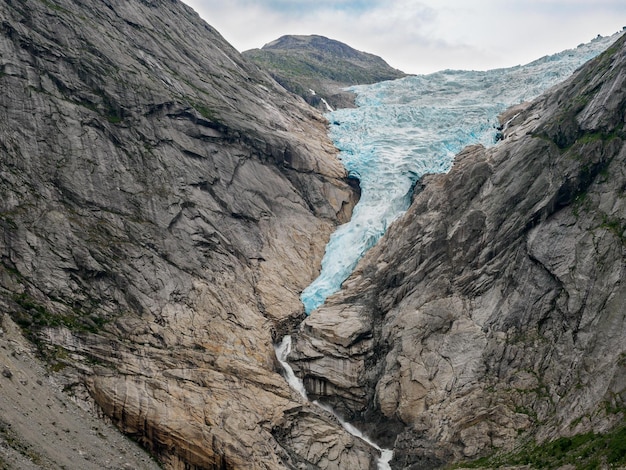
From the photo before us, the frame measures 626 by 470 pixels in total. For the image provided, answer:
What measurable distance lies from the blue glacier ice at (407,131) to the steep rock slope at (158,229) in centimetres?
256

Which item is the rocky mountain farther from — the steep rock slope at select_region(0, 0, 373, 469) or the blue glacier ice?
the steep rock slope at select_region(0, 0, 373, 469)

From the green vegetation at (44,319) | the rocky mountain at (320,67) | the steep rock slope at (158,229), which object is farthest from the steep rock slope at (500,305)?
the rocky mountain at (320,67)

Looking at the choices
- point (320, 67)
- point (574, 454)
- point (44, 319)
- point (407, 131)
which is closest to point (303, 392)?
point (44, 319)

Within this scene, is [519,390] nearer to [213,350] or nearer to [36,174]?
[213,350]

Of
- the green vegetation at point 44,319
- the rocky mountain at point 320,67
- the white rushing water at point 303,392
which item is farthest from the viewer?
the rocky mountain at point 320,67

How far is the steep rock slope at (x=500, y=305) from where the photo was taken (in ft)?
118

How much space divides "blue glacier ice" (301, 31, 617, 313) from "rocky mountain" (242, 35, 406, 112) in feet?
25.5

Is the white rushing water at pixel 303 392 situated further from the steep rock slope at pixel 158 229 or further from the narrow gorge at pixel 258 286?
the steep rock slope at pixel 158 229

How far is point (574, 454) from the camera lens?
28891mm

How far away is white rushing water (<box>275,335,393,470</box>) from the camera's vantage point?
40.9m

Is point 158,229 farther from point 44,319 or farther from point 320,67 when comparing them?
point 320,67

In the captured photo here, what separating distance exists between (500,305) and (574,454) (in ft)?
49.3

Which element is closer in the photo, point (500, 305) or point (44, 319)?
point (44, 319)

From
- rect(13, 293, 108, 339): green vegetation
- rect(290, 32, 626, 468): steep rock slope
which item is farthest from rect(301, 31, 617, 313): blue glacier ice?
rect(13, 293, 108, 339): green vegetation
